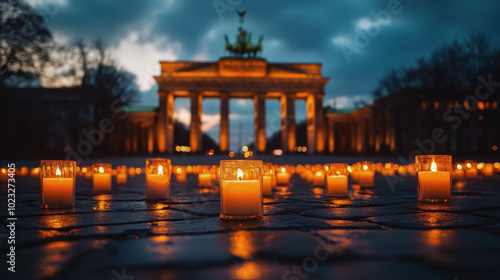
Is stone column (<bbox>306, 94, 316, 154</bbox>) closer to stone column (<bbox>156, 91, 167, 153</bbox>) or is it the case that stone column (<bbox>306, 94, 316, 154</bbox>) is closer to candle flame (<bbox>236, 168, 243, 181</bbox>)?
stone column (<bbox>156, 91, 167, 153</bbox>)

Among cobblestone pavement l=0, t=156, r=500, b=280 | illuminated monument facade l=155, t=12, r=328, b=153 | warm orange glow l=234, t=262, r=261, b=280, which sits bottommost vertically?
warm orange glow l=234, t=262, r=261, b=280

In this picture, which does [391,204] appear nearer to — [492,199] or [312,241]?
[492,199]

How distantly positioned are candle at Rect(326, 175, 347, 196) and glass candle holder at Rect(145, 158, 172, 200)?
7.93 feet

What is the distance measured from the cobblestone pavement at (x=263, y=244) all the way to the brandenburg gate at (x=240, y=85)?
163 ft

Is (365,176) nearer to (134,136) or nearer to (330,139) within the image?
(134,136)

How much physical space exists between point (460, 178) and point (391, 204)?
22.4 ft

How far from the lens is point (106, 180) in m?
7.71

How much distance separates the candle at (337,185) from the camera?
649 centimetres

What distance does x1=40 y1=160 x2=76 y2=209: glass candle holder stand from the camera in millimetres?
4992

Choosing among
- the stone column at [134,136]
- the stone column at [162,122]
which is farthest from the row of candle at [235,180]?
the stone column at [134,136]

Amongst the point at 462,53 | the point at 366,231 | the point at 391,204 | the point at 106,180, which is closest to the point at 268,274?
the point at 366,231

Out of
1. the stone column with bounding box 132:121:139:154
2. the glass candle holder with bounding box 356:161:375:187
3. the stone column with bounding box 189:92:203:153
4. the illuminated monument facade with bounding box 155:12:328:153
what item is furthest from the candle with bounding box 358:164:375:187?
the stone column with bounding box 132:121:139:154

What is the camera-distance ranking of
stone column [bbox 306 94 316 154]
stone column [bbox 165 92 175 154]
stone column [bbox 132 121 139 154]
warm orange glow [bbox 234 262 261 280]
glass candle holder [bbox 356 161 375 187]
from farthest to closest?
stone column [bbox 132 121 139 154]
stone column [bbox 306 94 316 154]
stone column [bbox 165 92 175 154]
glass candle holder [bbox 356 161 375 187]
warm orange glow [bbox 234 262 261 280]

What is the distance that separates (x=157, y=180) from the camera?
6062 millimetres
